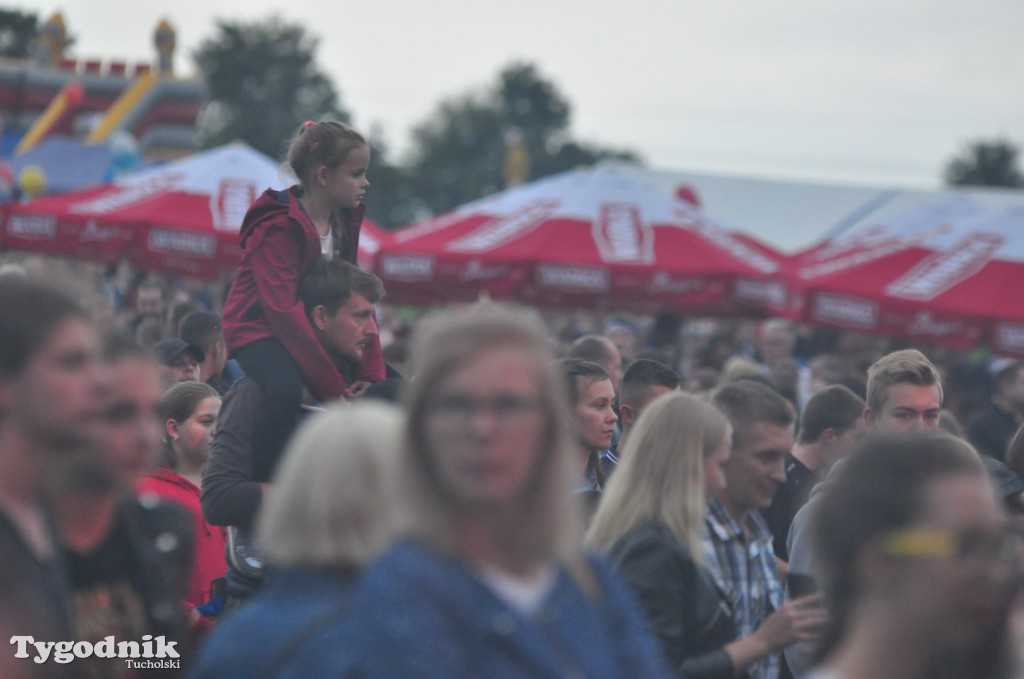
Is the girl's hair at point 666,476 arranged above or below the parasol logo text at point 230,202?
below

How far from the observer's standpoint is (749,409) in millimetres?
4652

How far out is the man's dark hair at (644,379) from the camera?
6.71 metres

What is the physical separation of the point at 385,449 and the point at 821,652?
0.90m

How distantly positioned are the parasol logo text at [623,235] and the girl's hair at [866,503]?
10719 millimetres

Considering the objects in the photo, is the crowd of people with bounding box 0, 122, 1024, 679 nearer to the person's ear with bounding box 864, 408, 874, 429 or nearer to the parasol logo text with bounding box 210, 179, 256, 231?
the person's ear with bounding box 864, 408, 874, 429

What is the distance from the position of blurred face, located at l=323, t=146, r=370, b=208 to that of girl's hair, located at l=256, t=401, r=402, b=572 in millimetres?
2423

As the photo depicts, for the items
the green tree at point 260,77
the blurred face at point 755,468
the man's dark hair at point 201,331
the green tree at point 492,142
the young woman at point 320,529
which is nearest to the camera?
the young woman at point 320,529

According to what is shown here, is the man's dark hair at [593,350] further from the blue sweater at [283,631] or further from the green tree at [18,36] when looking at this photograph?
the green tree at [18,36]

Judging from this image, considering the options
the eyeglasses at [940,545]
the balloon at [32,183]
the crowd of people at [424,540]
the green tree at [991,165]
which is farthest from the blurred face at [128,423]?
the green tree at [991,165]

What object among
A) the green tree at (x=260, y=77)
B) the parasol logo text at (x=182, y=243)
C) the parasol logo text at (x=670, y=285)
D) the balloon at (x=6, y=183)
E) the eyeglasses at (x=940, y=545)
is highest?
the green tree at (x=260, y=77)

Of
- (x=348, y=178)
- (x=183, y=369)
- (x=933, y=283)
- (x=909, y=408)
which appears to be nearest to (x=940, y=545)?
(x=348, y=178)

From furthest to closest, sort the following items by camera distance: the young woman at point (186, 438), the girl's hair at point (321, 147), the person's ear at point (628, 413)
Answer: the person's ear at point (628, 413) < the young woman at point (186, 438) < the girl's hair at point (321, 147)

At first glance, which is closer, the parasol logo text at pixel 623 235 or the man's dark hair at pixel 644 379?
the man's dark hair at pixel 644 379

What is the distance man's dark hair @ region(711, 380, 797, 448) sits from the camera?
461 centimetres
